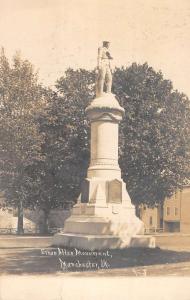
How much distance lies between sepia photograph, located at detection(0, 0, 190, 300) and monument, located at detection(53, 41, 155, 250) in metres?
0.04

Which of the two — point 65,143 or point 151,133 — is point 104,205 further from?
point 151,133

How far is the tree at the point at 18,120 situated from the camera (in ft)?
83.0

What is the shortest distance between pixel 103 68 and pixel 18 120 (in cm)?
844

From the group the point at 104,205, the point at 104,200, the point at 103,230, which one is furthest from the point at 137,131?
the point at 103,230

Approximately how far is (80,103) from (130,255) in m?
14.3

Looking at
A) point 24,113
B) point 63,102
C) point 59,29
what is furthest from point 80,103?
point 59,29

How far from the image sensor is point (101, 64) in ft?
60.6

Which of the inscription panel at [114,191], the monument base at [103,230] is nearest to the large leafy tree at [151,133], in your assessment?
the inscription panel at [114,191]

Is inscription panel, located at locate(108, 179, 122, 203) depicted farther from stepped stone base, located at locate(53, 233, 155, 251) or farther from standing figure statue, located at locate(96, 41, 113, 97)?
standing figure statue, located at locate(96, 41, 113, 97)

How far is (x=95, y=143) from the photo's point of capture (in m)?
18.2

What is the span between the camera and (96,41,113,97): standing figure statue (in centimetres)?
1814

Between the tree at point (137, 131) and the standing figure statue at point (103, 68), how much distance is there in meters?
8.37

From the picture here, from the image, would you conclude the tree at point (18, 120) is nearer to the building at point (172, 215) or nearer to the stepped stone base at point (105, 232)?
the stepped stone base at point (105, 232)
